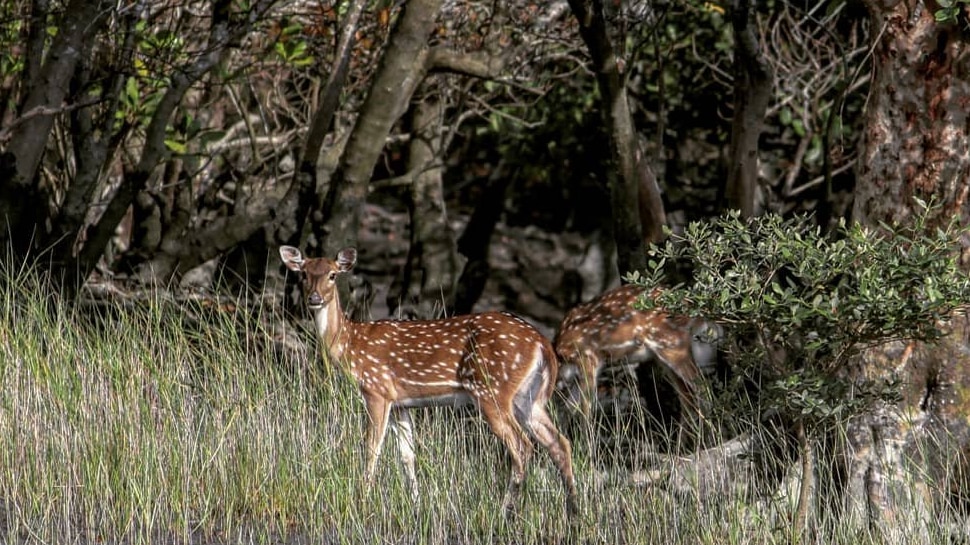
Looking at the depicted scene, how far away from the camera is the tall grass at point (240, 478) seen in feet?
18.2

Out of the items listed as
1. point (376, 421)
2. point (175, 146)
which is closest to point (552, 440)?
point (376, 421)

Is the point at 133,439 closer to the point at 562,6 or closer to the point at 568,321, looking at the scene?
the point at 568,321

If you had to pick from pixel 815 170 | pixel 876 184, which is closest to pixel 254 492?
pixel 876 184

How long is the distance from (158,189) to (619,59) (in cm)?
291

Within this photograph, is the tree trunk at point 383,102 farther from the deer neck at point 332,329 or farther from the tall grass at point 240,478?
the tall grass at point 240,478

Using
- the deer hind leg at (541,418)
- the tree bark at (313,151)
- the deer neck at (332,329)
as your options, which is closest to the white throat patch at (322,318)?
the deer neck at (332,329)

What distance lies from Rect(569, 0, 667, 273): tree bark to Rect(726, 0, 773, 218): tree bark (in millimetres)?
520

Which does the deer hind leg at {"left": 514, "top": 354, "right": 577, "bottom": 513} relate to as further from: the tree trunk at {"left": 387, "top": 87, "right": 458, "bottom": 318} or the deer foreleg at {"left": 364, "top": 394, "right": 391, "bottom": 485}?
the tree trunk at {"left": 387, "top": 87, "right": 458, "bottom": 318}

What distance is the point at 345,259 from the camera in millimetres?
7598

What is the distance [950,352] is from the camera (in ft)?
20.4

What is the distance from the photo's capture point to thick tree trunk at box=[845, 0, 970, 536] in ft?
20.1

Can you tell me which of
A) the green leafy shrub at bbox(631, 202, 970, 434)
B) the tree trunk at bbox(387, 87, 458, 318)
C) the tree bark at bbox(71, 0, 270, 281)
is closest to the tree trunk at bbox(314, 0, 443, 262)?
the tree bark at bbox(71, 0, 270, 281)

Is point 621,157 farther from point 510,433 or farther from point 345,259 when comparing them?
point 510,433

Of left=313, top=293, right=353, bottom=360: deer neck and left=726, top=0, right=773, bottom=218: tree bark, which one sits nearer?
left=313, top=293, right=353, bottom=360: deer neck
